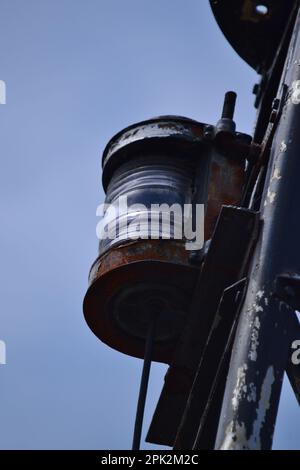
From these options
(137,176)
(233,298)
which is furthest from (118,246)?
(233,298)

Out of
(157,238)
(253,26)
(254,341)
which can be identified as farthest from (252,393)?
(253,26)

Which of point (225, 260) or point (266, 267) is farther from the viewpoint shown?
point (225, 260)

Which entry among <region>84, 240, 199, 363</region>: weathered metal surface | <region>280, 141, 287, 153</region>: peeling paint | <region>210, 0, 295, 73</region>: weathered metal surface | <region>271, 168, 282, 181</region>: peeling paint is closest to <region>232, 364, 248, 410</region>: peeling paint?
<region>271, 168, 282, 181</region>: peeling paint

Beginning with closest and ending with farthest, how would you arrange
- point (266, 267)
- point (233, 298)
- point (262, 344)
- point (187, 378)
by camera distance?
point (262, 344) → point (266, 267) → point (233, 298) → point (187, 378)

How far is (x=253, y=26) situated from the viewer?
16.3 ft

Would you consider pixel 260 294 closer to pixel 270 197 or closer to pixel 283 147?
pixel 270 197

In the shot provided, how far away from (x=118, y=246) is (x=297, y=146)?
2.89ft

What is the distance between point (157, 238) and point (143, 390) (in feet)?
1.94

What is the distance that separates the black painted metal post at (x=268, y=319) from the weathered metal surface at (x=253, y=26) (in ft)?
4.49

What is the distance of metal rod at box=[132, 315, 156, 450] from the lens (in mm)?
3529

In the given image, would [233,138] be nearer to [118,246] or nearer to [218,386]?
[118,246]

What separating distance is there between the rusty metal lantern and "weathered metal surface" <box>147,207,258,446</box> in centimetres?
23

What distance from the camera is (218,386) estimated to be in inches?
125
